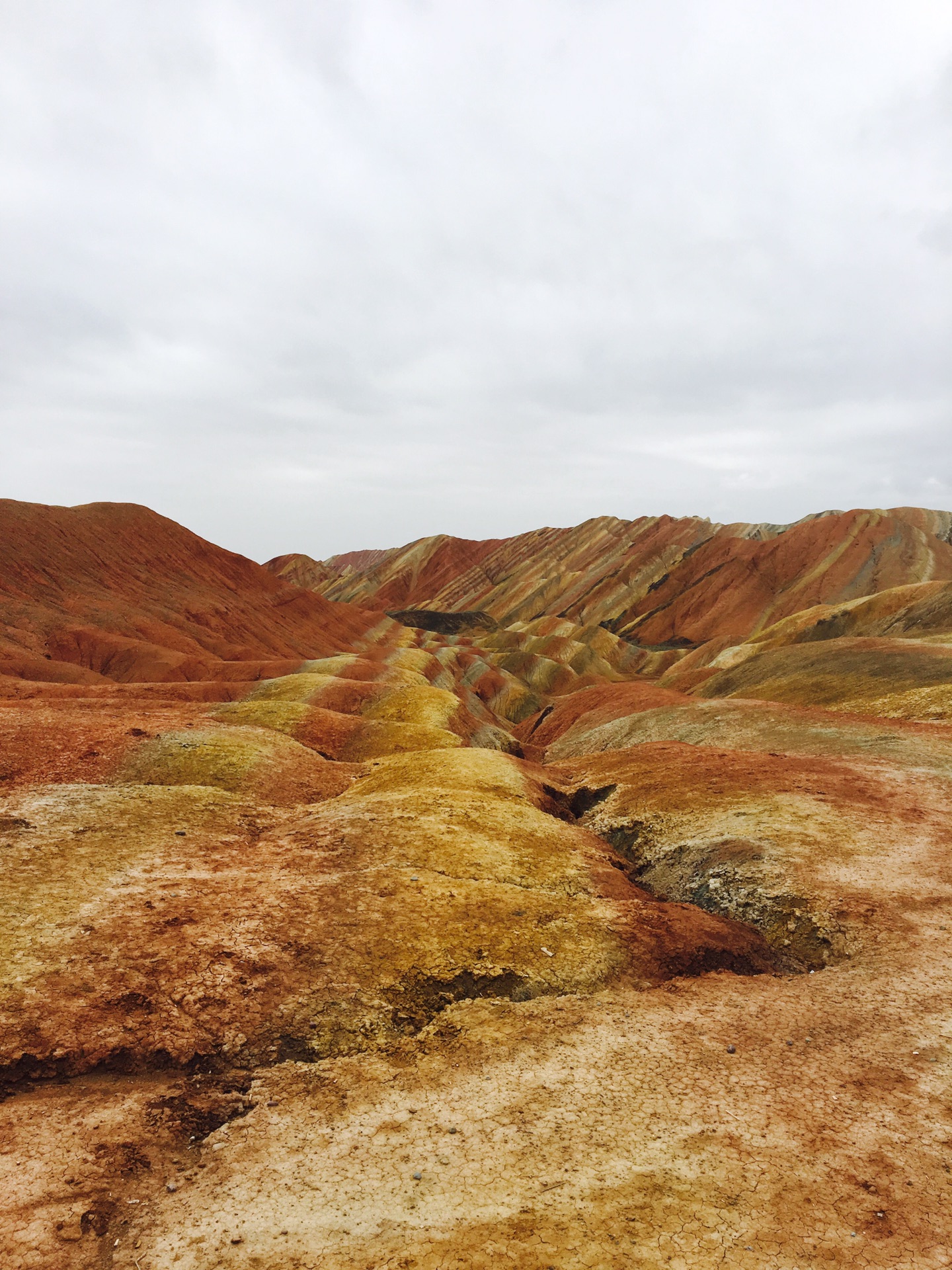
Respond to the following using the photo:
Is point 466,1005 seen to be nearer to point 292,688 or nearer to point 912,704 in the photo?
point 912,704

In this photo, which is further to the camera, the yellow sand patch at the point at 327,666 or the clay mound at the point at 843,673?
the yellow sand patch at the point at 327,666

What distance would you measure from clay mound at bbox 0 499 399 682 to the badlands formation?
69385 mm

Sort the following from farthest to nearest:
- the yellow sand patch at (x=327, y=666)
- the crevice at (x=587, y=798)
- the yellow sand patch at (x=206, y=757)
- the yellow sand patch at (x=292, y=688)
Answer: the yellow sand patch at (x=327, y=666), the yellow sand patch at (x=292, y=688), the crevice at (x=587, y=798), the yellow sand patch at (x=206, y=757)

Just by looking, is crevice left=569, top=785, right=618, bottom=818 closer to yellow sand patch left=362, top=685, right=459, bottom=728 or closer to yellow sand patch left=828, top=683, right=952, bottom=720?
yellow sand patch left=362, top=685, right=459, bottom=728

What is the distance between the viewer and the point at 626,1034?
54.3 feet

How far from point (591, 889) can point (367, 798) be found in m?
12.4

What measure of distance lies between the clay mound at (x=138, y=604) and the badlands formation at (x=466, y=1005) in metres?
69.4

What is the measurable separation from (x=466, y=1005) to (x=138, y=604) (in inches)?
5386

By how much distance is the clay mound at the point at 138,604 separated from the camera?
347ft

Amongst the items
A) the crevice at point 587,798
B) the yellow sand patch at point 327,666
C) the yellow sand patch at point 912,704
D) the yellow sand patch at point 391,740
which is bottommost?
the crevice at point 587,798

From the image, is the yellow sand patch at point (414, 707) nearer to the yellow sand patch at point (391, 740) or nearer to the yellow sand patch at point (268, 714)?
the yellow sand patch at point (391, 740)

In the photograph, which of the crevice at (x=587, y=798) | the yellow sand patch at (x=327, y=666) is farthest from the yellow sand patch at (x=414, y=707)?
the crevice at (x=587, y=798)

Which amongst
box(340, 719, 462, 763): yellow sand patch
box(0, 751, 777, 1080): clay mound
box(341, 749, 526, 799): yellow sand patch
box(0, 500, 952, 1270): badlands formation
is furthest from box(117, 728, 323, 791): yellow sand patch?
box(340, 719, 462, 763): yellow sand patch

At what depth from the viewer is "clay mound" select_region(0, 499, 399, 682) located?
10575 cm
